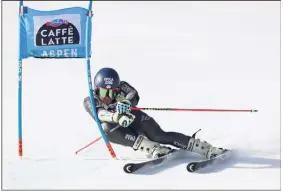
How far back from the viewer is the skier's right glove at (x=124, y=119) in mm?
6793

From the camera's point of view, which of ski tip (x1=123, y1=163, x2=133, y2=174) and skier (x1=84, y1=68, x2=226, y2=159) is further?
skier (x1=84, y1=68, x2=226, y2=159)

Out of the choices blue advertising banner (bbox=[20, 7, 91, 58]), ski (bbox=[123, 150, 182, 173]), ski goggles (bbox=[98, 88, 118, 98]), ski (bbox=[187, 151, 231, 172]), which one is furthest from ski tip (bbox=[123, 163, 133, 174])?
blue advertising banner (bbox=[20, 7, 91, 58])

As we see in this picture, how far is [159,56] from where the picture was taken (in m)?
15.4

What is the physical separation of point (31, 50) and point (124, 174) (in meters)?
2.52

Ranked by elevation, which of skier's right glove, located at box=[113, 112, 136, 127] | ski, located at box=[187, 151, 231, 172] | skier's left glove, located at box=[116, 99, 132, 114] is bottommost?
ski, located at box=[187, 151, 231, 172]

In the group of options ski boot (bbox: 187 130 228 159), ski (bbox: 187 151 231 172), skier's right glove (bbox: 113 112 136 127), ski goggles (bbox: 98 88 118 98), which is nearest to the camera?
ski (bbox: 187 151 231 172)

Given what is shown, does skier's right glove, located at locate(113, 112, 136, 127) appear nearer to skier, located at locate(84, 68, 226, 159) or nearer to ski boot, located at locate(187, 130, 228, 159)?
skier, located at locate(84, 68, 226, 159)

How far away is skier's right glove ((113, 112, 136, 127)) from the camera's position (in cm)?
679

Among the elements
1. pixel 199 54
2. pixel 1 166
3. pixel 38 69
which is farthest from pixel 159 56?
pixel 1 166

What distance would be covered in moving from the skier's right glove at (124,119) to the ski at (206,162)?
0.98 meters

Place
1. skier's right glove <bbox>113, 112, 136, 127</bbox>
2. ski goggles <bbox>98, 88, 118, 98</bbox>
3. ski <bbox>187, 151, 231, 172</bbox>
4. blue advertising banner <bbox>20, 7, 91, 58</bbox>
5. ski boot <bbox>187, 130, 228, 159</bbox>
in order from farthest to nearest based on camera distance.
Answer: blue advertising banner <bbox>20, 7, 91, 58</bbox> < ski goggles <bbox>98, 88, 118, 98</bbox> < ski boot <bbox>187, 130, 228, 159</bbox> < skier's right glove <bbox>113, 112, 136, 127</bbox> < ski <bbox>187, 151, 231, 172</bbox>

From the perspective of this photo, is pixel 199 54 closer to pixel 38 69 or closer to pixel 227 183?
pixel 38 69

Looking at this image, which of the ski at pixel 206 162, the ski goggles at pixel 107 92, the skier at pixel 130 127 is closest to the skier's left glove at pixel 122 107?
the skier at pixel 130 127

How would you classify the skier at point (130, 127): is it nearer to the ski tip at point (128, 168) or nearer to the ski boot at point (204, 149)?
the ski boot at point (204, 149)
